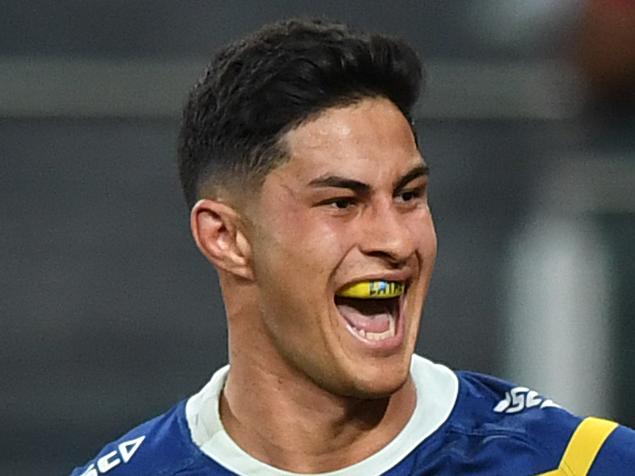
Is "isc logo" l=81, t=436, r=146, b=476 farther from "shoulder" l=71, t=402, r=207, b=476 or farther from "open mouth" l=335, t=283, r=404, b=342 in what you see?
"open mouth" l=335, t=283, r=404, b=342

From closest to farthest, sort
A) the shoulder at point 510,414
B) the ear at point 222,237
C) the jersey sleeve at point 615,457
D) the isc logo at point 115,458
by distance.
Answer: the jersey sleeve at point 615,457, the shoulder at point 510,414, the ear at point 222,237, the isc logo at point 115,458

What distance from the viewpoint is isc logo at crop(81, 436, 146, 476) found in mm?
3643

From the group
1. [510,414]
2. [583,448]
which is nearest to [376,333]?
[510,414]

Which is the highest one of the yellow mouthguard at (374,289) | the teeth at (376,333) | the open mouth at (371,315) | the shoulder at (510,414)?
the yellow mouthguard at (374,289)

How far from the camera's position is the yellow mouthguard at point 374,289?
3363 mm

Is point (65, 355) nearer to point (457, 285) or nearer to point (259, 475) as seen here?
point (457, 285)

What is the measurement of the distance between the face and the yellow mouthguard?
0.06 feet

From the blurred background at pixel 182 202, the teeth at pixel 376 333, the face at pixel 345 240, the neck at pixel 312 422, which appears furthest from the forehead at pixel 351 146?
the blurred background at pixel 182 202

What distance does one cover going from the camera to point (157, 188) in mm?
6906

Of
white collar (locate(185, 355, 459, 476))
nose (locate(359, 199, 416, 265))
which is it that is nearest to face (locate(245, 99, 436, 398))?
nose (locate(359, 199, 416, 265))

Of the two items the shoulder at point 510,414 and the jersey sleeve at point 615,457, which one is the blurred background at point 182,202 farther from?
the jersey sleeve at point 615,457

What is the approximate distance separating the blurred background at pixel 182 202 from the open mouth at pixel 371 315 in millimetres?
2991

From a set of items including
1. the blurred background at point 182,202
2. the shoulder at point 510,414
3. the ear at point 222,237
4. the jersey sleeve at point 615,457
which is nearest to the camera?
the jersey sleeve at point 615,457

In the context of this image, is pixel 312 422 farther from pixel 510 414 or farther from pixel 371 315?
pixel 510 414
